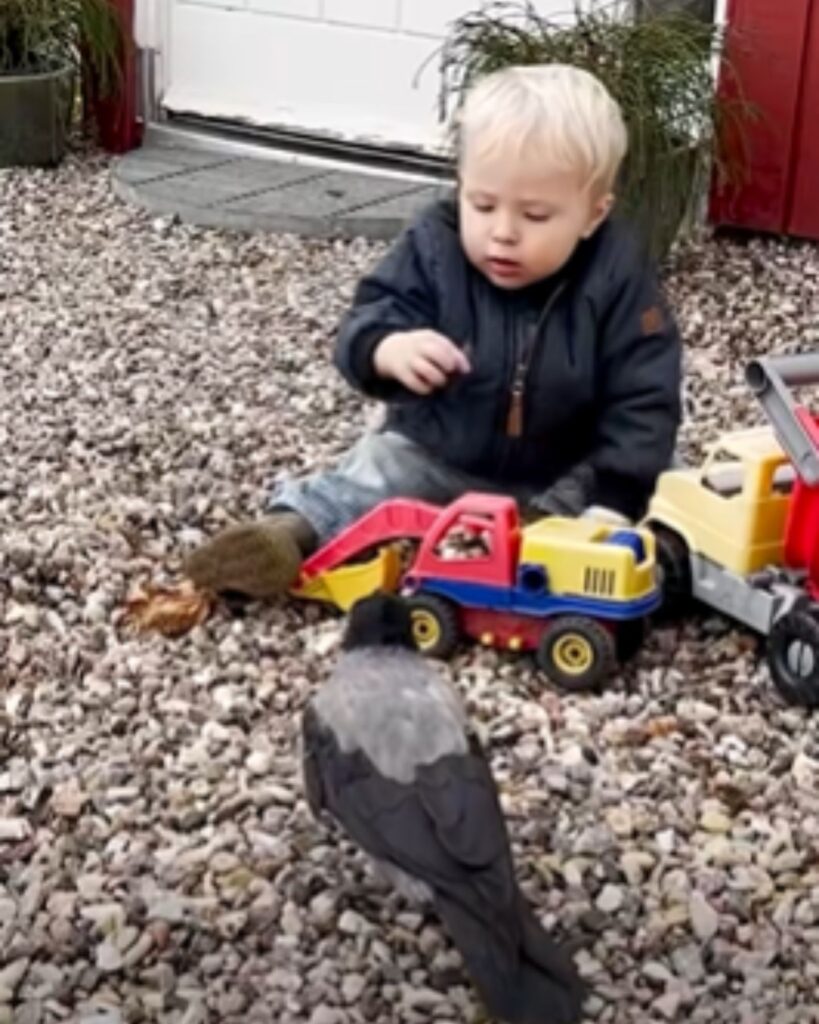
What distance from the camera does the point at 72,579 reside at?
3496 millimetres

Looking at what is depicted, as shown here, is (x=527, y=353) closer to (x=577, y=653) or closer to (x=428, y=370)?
(x=428, y=370)

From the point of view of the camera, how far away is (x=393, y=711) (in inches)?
97.2

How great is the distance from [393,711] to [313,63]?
13.3 ft

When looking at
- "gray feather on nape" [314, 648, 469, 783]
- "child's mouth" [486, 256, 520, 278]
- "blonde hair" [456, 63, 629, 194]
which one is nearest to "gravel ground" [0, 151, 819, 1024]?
"gray feather on nape" [314, 648, 469, 783]

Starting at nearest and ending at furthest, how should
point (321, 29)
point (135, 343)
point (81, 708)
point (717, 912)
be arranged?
point (717, 912)
point (81, 708)
point (135, 343)
point (321, 29)

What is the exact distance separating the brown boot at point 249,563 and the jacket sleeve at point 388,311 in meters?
0.27

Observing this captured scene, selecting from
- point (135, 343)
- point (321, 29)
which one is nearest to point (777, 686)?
→ point (135, 343)

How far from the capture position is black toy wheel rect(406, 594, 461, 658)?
322 cm

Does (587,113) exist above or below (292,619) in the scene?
above

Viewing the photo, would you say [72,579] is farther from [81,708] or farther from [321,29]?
[321,29]

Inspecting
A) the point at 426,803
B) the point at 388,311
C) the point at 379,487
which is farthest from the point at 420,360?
the point at 426,803

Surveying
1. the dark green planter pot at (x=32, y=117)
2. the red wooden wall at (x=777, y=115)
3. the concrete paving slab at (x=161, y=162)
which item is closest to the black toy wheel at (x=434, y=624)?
the red wooden wall at (x=777, y=115)

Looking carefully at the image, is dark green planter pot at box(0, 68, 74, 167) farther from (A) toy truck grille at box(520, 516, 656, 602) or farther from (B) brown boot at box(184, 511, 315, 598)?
(A) toy truck grille at box(520, 516, 656, 602)

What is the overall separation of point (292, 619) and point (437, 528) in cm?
31
